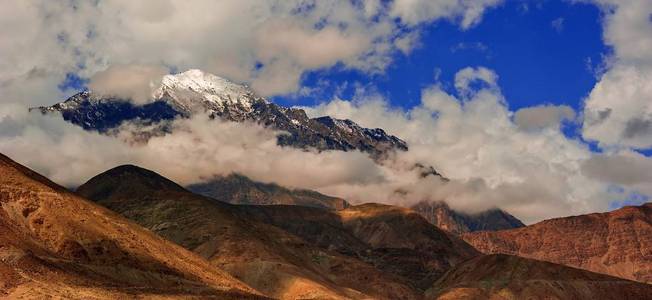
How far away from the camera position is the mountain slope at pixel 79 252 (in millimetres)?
143000

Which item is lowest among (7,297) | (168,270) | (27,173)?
(7,297)

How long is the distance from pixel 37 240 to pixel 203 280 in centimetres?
3772

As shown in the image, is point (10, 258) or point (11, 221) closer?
point (10, 258)

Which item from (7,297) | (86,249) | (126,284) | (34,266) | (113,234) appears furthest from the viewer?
(113,234)

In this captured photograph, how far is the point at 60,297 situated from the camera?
5049 inches

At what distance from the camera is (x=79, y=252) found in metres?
174

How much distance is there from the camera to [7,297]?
408 ft

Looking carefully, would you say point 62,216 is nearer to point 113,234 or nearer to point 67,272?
point 113,234

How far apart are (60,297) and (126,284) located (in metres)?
32.6

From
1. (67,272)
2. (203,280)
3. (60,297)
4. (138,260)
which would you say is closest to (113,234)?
(138,260)

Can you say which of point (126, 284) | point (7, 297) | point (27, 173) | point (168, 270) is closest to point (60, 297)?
point (7, 297)

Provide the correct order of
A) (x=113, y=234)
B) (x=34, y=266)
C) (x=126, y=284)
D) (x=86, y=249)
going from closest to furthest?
(x=34, y=266)
(x=126, y=284)
(x=86, y=249)
(x=113, y=234)

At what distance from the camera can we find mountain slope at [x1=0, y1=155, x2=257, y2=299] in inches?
5630

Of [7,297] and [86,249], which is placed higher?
[86,249]
